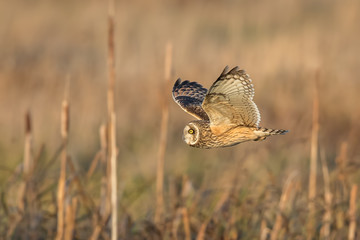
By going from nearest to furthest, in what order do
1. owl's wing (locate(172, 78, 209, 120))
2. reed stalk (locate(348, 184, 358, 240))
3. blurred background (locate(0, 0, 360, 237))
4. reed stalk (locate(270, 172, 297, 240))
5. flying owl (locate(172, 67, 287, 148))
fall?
flying owl (locate(172, 67, 287, 148)) < owl's wing (locate(172, 78, 209, 120)) < reed stalk (locate(270, 172, 297, 240)) < reed stalk (locate(348, 184, 358, 240)) < blurred background (locate(0, 0, 360, 237))

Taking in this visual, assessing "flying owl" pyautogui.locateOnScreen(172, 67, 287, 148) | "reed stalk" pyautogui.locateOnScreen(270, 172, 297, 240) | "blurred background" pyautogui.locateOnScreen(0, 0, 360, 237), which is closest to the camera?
"flying owl" pyautogui.locateOnScreen(172, 67, 287, 148)

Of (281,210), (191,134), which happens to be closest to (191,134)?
(191,134)

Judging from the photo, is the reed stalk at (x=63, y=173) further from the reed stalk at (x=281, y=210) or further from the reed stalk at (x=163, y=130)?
the reed stalk at (x=281, y=210)

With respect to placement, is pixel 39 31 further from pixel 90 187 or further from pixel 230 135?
pixel 230 135

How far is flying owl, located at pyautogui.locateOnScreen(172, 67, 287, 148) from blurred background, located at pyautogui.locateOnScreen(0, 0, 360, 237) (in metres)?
2.34

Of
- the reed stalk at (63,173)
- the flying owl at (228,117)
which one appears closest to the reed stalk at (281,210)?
the reed stalk at (63,173)

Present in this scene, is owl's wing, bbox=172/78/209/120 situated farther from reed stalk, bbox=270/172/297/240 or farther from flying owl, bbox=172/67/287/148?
reed stalk, bbox=270/172/297/240

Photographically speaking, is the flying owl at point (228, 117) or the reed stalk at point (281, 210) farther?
the reed stalk at point (281, 210)

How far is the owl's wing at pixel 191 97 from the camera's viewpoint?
1654mm

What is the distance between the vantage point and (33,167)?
3.58m

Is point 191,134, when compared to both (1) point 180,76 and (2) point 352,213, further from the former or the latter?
(1) point 180,76

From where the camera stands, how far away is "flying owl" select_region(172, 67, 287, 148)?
4.67ft

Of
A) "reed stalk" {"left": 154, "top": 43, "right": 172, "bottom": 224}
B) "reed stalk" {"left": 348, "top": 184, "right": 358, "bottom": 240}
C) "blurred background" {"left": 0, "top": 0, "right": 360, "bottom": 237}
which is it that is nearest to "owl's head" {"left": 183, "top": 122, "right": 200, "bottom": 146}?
"reed stalk" {"left": 154, "top": 43, "right": 172, "bottom": 224}

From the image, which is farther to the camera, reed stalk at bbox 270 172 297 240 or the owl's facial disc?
reed stalk at bbox 270 172 297 240
